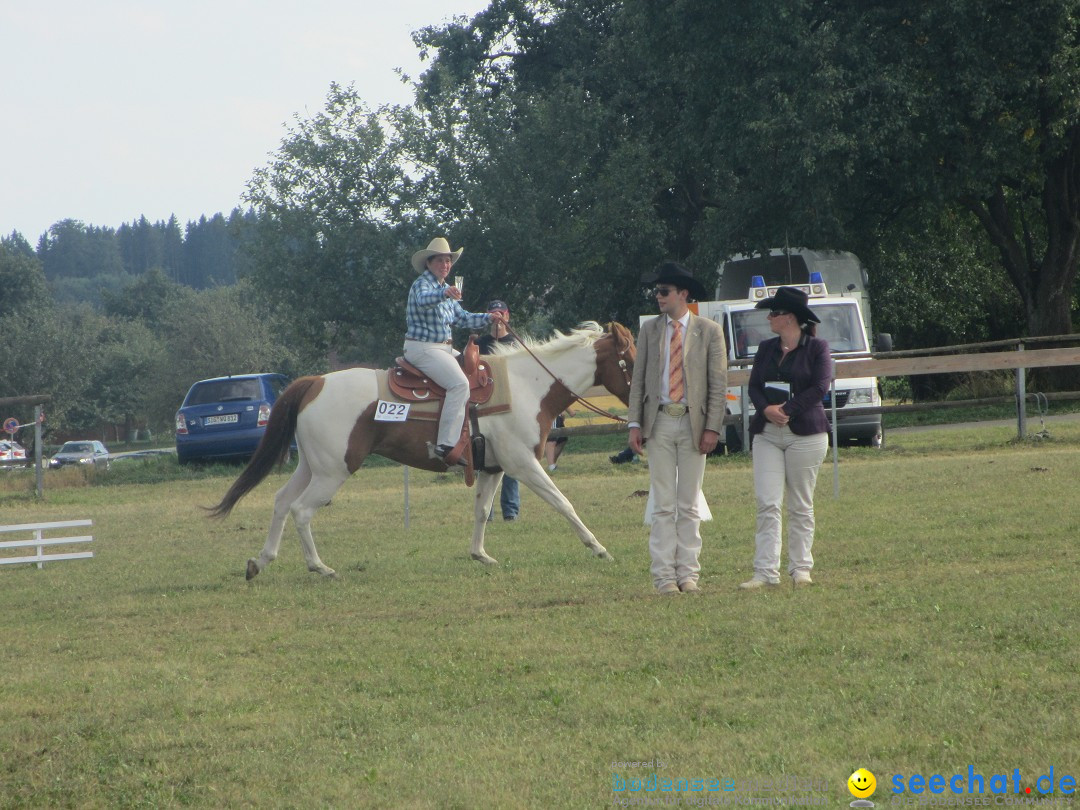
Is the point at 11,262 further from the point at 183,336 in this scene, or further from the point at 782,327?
the point at 782,327

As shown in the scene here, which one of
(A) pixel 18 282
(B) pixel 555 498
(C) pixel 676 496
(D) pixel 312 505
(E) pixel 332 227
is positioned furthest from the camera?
(A) pixel 18 282

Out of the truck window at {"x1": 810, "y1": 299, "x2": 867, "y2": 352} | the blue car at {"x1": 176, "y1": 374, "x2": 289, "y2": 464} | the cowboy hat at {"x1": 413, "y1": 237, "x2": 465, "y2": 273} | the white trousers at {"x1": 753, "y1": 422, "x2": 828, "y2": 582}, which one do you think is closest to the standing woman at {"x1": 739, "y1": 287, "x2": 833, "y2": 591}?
the white trousers at {"x1": 753, "y1": 422, "x2": 828, "y2": 582}

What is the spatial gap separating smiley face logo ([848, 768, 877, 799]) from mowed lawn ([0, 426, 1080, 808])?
56 mm

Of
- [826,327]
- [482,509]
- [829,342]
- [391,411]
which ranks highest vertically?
[826,327]

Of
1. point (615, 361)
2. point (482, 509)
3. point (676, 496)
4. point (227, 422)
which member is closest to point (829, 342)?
point (615, 361)

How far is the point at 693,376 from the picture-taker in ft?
27.6

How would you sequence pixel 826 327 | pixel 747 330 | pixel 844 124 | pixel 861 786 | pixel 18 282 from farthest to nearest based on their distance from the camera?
pixel 18 282 → pixel 844 124 → pixel 747 330 → pixel 826 327 → pixel 861 786

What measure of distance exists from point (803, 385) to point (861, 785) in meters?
4.37

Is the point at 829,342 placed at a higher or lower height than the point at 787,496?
higher

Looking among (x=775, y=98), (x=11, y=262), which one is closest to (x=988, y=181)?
(x=775, y=98)

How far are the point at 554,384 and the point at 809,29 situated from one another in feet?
57.4

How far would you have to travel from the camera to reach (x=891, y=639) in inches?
250

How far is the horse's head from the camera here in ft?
35.4

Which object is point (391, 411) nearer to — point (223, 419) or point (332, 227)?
point (223, 419)
